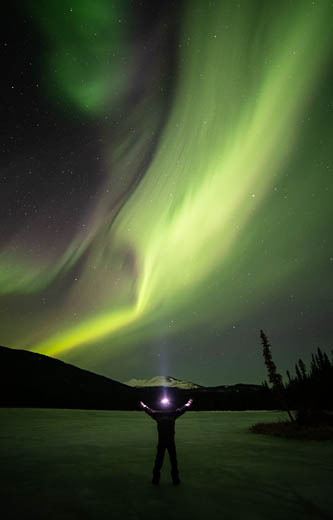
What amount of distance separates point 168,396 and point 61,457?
6992 mm

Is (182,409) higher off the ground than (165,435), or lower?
higher

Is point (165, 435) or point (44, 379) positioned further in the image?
point (44, 379)

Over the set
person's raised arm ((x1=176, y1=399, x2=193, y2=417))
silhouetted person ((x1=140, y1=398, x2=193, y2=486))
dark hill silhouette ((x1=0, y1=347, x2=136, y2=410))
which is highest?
dark hill silhouette ((x1=0, y1=347, x2=136, y2=410))

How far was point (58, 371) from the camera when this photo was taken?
190 m

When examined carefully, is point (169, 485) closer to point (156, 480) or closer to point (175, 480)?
point (175, 480)

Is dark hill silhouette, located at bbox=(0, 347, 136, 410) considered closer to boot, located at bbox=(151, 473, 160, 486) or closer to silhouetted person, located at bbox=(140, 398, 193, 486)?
boot, located at bbox=(151, 473, 160, 486)

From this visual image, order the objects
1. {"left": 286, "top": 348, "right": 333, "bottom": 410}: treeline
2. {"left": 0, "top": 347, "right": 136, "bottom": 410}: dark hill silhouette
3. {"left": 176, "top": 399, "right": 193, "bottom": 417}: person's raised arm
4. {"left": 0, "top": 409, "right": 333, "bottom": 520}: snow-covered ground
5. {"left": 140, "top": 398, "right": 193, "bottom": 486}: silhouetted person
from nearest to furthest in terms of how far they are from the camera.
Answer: {"left": 0, "top": 409, "right": 333, "bottom": 520}: snow-covered ground
{"left": 140, "top": 398, "right": 193, "bottom": 486}: silhouetted person
{"left": 176, "top": 399, "right": 193, "bottom": 417}: person's raised arm
{"left": 286, "top": 348, "right": 333, "bottom": 410}: treeline
{"left": 0, "top": 347, "right": 136, "bottom": 410}: dark hill silhouette

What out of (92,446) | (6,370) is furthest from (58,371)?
(92,446)

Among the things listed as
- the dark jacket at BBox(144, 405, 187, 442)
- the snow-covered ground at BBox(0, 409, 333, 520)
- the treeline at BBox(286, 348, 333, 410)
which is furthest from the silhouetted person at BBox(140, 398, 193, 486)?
the treeline at BBox(286, 348, 333, 410)

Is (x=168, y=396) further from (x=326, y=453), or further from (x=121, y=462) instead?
(x=326, y=453)

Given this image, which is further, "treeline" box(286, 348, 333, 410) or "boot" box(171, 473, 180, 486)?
"treeline" box(286, 348, 333, 410)

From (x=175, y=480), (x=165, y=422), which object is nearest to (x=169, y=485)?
(x=175, y=480)

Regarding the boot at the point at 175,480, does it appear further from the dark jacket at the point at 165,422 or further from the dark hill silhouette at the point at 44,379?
the dark hill silhouette at the point at 44,379

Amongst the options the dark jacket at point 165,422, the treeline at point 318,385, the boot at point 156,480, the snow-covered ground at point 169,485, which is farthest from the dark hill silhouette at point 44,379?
the dark jacket at point 165,422
